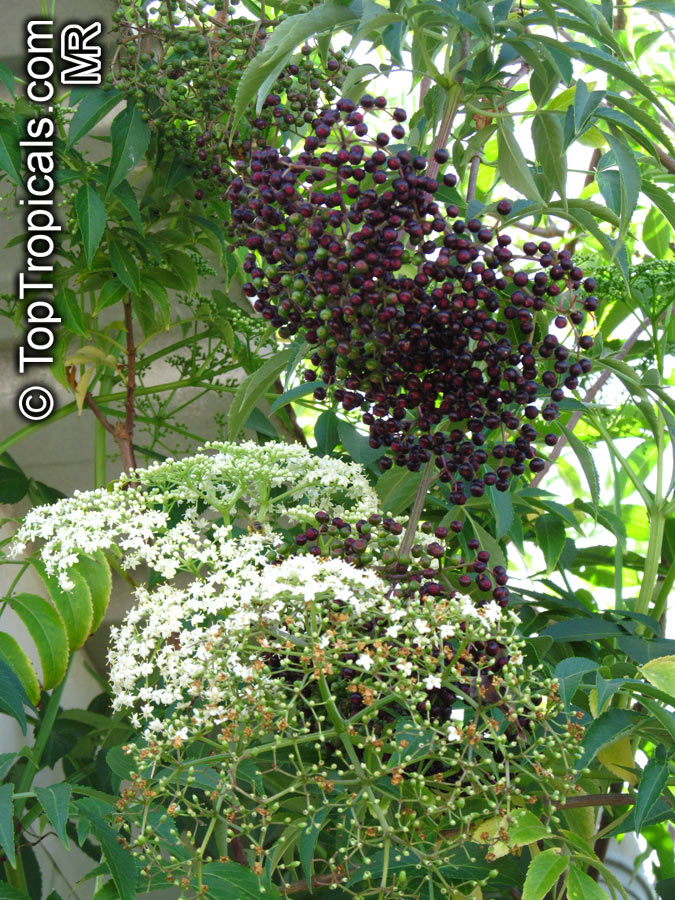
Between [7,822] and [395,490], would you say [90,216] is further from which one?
[7,822]

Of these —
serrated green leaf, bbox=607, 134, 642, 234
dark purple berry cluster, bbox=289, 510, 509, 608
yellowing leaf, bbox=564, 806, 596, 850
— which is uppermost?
serrated green leaf, bbox=607, 134, 642, 234

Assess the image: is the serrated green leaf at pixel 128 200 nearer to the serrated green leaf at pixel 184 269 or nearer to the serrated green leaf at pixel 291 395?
the serrated green leaf at pixel 184 269

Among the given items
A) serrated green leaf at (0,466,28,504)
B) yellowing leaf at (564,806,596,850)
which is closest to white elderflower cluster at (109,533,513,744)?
yellowing leaf at (564,806,596,850)

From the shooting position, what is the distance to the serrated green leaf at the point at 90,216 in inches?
43.1

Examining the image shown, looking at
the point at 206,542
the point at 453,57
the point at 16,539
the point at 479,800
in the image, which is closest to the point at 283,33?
the point at 453,57

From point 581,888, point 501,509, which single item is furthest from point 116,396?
point 581,888

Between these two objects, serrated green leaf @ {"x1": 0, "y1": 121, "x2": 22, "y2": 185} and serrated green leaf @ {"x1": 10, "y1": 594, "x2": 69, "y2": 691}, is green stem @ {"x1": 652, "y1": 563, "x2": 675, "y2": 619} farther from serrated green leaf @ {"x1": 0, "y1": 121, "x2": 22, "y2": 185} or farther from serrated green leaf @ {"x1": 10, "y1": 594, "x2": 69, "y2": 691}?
serrated green leaf @ {"x1": 0, "y1": 121, "x2": 22, "y2": 185}

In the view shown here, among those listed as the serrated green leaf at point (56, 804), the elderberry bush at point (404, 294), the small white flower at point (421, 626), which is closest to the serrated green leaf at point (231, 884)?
the serrated green leaf at point (56, 804)

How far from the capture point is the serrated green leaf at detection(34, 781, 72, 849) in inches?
26.6

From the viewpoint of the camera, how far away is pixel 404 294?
0.66 metres

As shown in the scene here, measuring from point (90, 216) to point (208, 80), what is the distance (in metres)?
0.22

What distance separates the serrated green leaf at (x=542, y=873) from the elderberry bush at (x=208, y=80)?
676 millimetres

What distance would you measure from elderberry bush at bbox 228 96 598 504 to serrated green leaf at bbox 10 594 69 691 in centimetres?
39

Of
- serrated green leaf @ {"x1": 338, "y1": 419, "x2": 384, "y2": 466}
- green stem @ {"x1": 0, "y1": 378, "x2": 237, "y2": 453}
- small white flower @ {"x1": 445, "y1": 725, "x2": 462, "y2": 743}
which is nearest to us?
small white flower @ {"x1": 445, "y1": 725, "x2": 462, "y2": 743}
